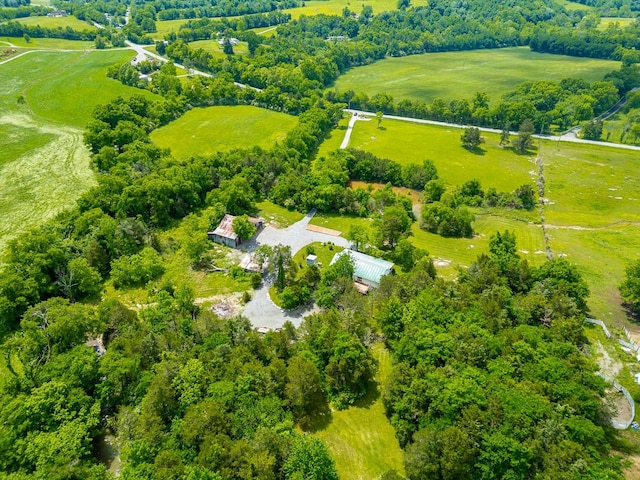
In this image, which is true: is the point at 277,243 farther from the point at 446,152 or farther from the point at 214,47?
the point at 214,47

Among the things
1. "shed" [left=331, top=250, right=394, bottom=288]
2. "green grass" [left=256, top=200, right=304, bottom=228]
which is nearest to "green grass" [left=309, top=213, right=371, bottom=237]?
"green grass" [left=256, top=200, right=304, bottom=228]

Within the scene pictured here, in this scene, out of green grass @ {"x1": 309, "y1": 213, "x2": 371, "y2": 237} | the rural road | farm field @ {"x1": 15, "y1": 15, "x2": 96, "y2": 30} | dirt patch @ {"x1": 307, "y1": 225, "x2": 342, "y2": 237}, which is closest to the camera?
dirt patch @ {"x1": 307, "y1": 225, "x2": 342, "y2": 237}

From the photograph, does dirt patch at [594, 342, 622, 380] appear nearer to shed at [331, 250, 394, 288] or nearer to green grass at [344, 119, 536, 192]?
shed at [331, 250, 394, 288]

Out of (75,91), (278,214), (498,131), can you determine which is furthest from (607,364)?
(75,91)

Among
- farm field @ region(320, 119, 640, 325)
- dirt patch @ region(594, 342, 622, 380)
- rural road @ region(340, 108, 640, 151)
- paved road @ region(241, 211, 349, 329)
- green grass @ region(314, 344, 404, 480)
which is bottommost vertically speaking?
green grass @ region(314, 344, 404, 480)

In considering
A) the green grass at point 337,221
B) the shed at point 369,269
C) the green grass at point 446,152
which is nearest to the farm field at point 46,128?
the green grass at point 337,221

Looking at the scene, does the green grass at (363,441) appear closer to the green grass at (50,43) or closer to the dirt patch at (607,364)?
the dirt patch at (607,364)

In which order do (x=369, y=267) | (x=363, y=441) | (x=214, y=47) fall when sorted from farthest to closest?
(x=214, y=47)
(x=369, y=267)
(x=363, y=441)

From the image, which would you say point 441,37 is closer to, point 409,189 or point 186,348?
point 409,189
